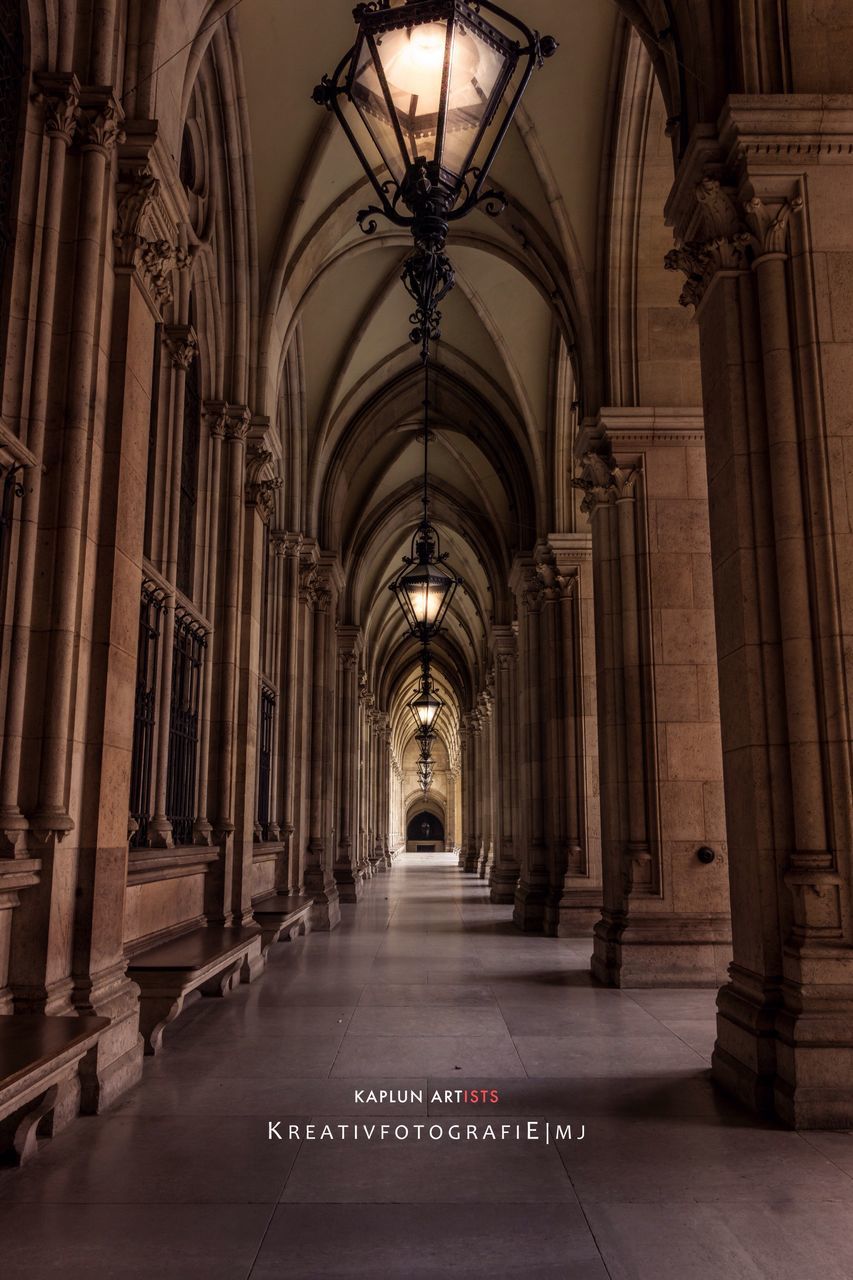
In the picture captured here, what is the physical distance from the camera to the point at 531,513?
16453 millimetres

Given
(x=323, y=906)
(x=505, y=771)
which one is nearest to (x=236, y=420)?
(x=323, y=906)

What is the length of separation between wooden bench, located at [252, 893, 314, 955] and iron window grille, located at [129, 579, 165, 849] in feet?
7.05

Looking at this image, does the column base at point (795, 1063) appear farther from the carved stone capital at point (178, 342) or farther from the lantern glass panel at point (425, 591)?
the lantern glass panel at point (425, 591)

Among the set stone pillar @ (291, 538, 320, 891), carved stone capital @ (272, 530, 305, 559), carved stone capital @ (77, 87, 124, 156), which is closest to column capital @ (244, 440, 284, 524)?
carved stone capital @ (272, 530, 305, 559)

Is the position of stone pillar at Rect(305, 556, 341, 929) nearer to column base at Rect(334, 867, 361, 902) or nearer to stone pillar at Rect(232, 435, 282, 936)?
column base at Rect(334, 867, 361, 902)

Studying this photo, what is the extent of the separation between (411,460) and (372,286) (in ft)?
22.8

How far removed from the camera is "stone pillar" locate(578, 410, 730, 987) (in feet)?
28.4

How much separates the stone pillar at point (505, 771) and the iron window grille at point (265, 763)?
22.6 ft

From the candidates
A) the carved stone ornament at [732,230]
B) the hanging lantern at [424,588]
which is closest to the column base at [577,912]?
the hanging lantern at [424,588]

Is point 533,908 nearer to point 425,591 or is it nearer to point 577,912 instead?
point 577,912

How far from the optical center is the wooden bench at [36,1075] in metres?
3.44

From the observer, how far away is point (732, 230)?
18.6 ft

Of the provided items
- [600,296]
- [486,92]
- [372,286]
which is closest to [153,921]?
[486,92]

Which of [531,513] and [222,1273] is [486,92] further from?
[531,513]
